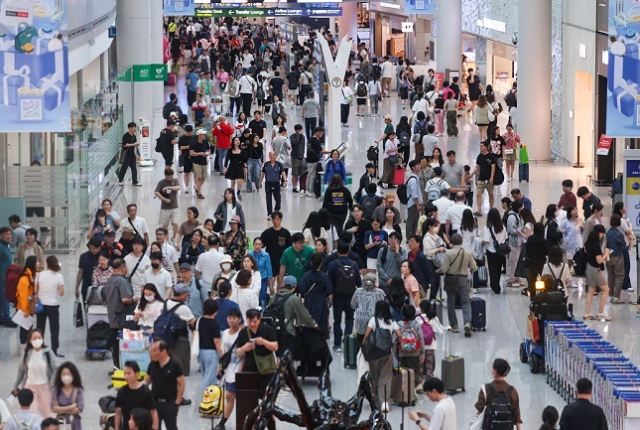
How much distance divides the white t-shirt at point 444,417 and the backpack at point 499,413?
1.45 ft

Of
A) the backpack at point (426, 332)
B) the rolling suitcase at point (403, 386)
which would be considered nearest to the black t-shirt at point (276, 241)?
the backpack at point (426, 332)

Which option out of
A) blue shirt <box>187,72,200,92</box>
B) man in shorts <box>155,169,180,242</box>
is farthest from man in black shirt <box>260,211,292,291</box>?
blue shirt <box>187,72,200,92</box>

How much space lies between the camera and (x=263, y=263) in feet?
54.9

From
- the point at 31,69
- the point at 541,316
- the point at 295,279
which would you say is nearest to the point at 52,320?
the point at 295,279

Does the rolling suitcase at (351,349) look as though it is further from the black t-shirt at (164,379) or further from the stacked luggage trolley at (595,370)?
the black t-shirt at (164,379)

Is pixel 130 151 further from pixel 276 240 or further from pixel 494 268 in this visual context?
pixel 494 268

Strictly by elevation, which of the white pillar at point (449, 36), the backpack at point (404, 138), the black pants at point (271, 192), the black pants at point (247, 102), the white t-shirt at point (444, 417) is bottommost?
the white t-shirt at point (444, 417)

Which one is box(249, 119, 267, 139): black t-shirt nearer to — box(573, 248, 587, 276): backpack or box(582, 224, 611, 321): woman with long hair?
box(573, 248, 587, 276): backpack

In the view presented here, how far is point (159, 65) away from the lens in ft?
107

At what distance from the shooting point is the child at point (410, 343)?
562 inches

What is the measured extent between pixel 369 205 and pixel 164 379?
26.6 feet

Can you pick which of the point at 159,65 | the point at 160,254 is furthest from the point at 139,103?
the point at 160,254

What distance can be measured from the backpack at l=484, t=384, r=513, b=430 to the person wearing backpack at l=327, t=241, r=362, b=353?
4132 millimetres

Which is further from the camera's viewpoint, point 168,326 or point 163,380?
point 168,326
